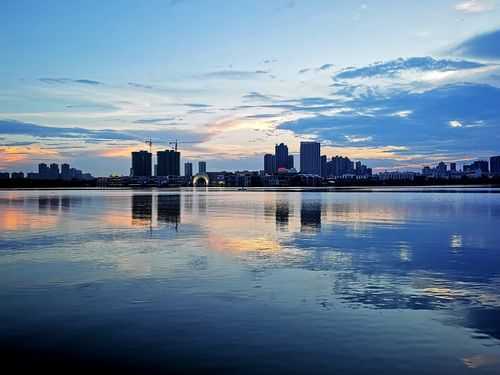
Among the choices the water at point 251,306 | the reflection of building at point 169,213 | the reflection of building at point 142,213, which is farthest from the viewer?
the reflection of building at point 169,213

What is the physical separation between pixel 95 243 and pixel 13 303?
31.7 feet

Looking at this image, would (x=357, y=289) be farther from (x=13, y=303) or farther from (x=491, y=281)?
(x=13, y=303)

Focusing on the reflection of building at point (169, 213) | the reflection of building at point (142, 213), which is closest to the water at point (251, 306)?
the reflection of building at point (142, 213)

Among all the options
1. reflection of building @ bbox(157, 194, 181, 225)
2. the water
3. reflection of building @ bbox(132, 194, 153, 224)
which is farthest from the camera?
reflection of building @ bbox(157, 194, 181, 225)

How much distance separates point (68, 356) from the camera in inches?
295

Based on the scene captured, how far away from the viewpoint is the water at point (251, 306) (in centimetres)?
748

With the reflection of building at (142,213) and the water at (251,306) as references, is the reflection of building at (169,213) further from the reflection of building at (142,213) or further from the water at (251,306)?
the water at (251,306)

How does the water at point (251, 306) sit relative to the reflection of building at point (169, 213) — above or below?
above

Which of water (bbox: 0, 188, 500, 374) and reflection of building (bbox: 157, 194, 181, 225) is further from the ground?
water (bbox: 0, 188, 500, 374)

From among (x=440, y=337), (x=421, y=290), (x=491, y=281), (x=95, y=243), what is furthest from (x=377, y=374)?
(x=95, y=243)

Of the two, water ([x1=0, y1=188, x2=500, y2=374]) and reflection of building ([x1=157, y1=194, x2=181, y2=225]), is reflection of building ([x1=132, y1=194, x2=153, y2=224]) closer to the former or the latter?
reflection of building ([x1=157, y1=194, x2=181, y2=225])

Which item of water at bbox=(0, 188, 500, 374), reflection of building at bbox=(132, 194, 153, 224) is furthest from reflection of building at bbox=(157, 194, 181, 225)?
water at bbox=(0, 188, 500, 374)

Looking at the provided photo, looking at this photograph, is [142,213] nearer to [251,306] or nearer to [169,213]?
[169,213]

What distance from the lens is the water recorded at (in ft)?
24.5
